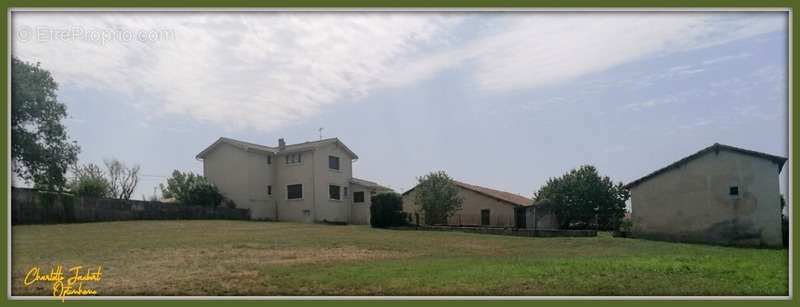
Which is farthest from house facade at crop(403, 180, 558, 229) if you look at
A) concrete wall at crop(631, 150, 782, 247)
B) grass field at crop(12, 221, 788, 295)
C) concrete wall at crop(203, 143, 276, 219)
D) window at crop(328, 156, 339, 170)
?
grass field at crop(12, 221, 788, 295)

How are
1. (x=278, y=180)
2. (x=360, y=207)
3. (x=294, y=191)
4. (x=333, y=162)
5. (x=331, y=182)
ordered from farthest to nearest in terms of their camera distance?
(x=360, y=207)
(x=333, y=162)
(x=278, y=180)
(x=331, y=182)
(x=294, y=191)

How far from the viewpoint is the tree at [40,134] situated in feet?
109

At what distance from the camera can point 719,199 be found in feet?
102

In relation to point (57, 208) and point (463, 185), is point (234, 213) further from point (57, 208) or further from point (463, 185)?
point (463, 185)

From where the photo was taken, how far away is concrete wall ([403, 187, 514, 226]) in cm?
4457

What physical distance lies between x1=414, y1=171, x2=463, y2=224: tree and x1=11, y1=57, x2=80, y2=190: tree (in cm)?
2165

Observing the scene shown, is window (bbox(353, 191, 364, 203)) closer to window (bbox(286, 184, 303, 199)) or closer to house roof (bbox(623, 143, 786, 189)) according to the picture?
window (bbox(286, 184, 303, 199))

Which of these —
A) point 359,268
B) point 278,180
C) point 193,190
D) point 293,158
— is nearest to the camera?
point 359,268

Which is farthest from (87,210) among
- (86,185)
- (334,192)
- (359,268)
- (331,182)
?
(359,268)

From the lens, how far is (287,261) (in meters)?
17.8

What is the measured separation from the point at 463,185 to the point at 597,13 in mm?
34573

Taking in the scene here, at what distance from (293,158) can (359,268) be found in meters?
31.0
